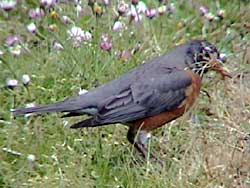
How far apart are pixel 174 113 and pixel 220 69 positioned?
0.46 metres

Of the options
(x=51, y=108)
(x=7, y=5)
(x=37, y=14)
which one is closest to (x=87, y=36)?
(x=37, y=14)

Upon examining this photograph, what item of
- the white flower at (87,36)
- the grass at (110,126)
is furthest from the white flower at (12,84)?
the white flower at (87,36)

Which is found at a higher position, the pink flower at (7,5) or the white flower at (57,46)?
the pink flower at (7,5)

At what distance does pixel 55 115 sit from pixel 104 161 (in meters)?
0.60

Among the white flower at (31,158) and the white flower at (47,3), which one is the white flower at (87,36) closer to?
the white flower at (47,3)

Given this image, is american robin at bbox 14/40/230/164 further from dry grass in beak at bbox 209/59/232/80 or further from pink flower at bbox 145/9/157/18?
pink flower at bbox 145/9/157/18

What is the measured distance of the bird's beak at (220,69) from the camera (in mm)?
5676

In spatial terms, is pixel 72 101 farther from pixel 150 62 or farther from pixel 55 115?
pixel 150 62

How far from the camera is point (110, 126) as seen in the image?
561 cm

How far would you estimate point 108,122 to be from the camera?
5207mm

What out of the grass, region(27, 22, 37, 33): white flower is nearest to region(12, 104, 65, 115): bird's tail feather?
the grass

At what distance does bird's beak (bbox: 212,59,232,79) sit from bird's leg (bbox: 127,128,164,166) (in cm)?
60

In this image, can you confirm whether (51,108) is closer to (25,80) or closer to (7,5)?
(25,80)

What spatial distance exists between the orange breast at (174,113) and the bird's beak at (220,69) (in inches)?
Result: 5.2
